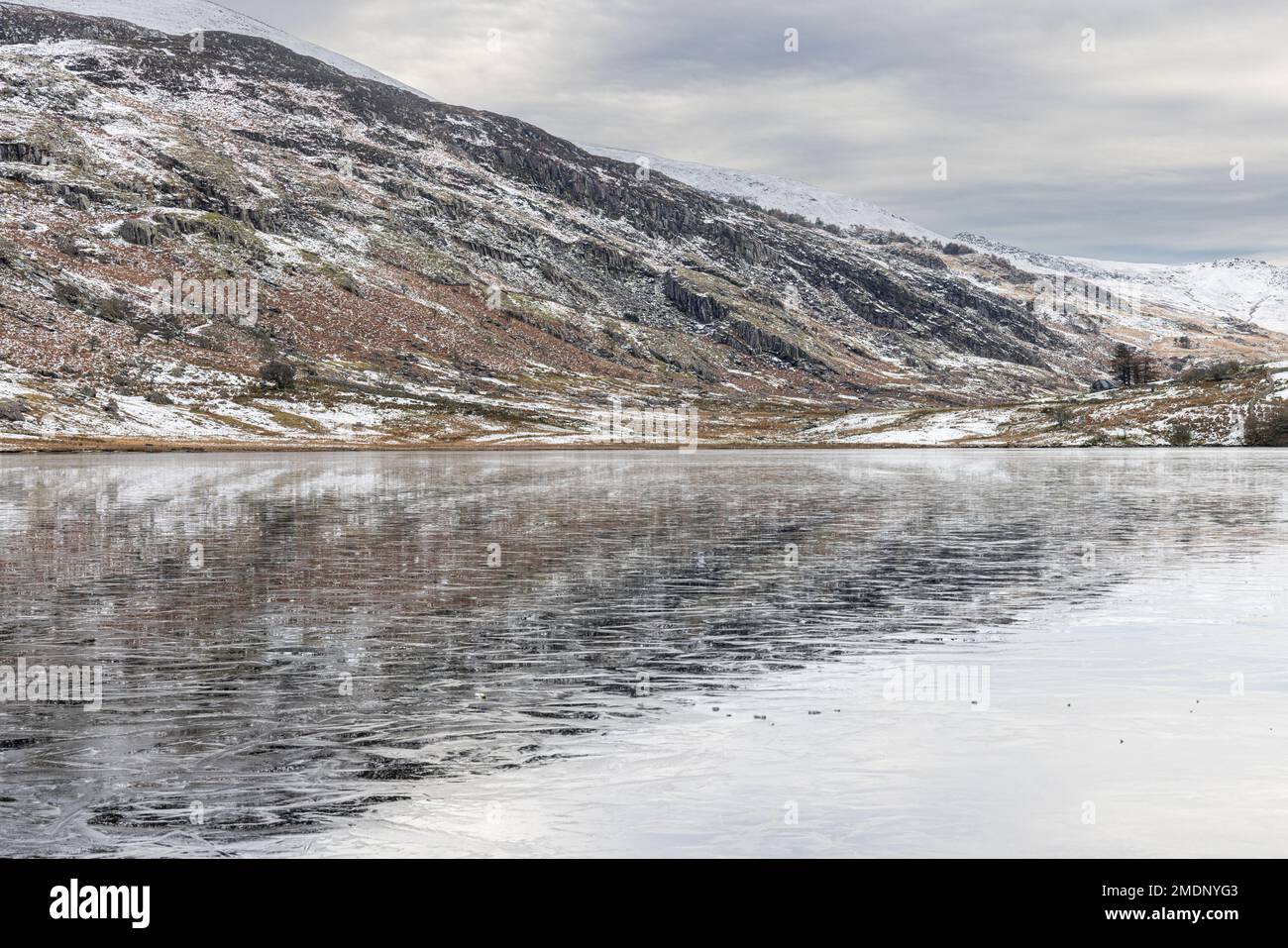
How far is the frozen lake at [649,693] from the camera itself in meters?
11.4

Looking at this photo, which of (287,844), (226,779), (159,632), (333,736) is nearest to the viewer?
(287,844)

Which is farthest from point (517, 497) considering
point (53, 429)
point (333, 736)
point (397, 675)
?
point (53, 429)

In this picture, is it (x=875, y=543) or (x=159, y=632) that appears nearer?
(x=159, y=632)

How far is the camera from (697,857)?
Result: 10.4 m

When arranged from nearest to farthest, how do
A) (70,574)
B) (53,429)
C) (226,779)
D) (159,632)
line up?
(226,779)
(159,632)
(70,574)
(53,429)

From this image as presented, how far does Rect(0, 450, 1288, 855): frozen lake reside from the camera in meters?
11.4

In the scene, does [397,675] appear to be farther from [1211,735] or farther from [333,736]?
[1211,735]

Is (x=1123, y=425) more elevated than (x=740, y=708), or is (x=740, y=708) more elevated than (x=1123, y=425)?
(x=1123, y=425)

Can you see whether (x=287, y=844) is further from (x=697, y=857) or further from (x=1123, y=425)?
(x=1123, y=425)

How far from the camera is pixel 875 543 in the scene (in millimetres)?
37562

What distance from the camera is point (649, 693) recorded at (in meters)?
17.0
